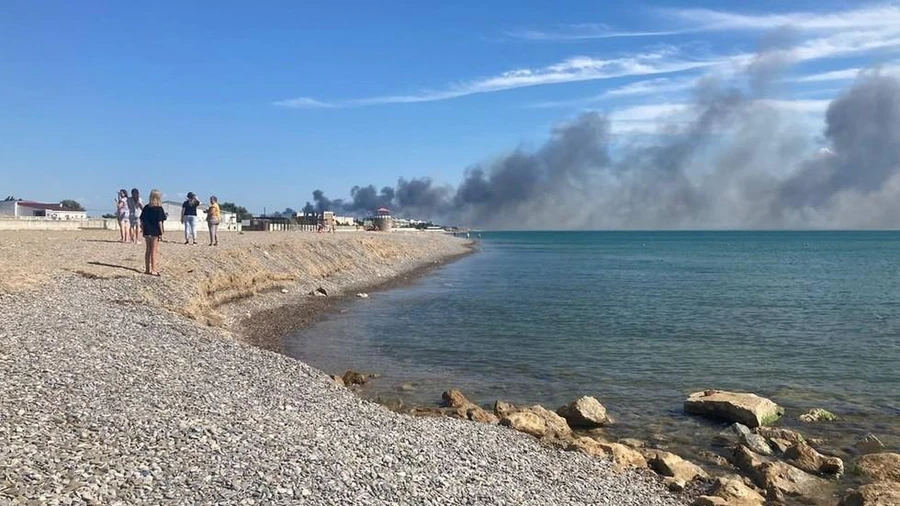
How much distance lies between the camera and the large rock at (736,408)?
14.2 metres

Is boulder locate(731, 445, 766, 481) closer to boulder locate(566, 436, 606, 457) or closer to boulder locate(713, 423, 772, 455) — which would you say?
boulder locate(713, 423, 772, 455)

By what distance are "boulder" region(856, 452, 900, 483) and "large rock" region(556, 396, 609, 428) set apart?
15.0ft

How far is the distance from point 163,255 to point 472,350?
1438cm

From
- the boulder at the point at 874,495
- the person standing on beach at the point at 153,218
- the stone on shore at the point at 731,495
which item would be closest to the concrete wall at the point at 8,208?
the person standing on beach at the point at 153,218

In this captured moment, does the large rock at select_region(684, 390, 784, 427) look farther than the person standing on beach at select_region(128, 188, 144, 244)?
No

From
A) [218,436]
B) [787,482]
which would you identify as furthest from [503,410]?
[218,436]

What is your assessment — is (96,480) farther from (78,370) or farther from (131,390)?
(78,370)

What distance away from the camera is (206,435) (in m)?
8.60

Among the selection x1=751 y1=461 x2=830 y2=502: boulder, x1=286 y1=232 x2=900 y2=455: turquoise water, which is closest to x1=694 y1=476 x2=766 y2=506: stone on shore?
x1=751 y1=461 x2=830 y2=502: boulder

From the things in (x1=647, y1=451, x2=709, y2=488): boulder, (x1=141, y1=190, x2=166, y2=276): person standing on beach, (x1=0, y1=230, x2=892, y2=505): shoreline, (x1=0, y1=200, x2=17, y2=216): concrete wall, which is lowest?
(x1=647, y1=451, x2=709, y2=488): boulder

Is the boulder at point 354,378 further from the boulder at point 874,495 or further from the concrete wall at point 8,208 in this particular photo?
the concrete wall at point 8,208

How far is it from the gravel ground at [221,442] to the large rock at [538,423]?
1.76ft

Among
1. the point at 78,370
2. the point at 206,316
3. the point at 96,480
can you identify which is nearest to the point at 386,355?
the point at 206,316

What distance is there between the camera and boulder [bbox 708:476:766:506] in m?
9.88
